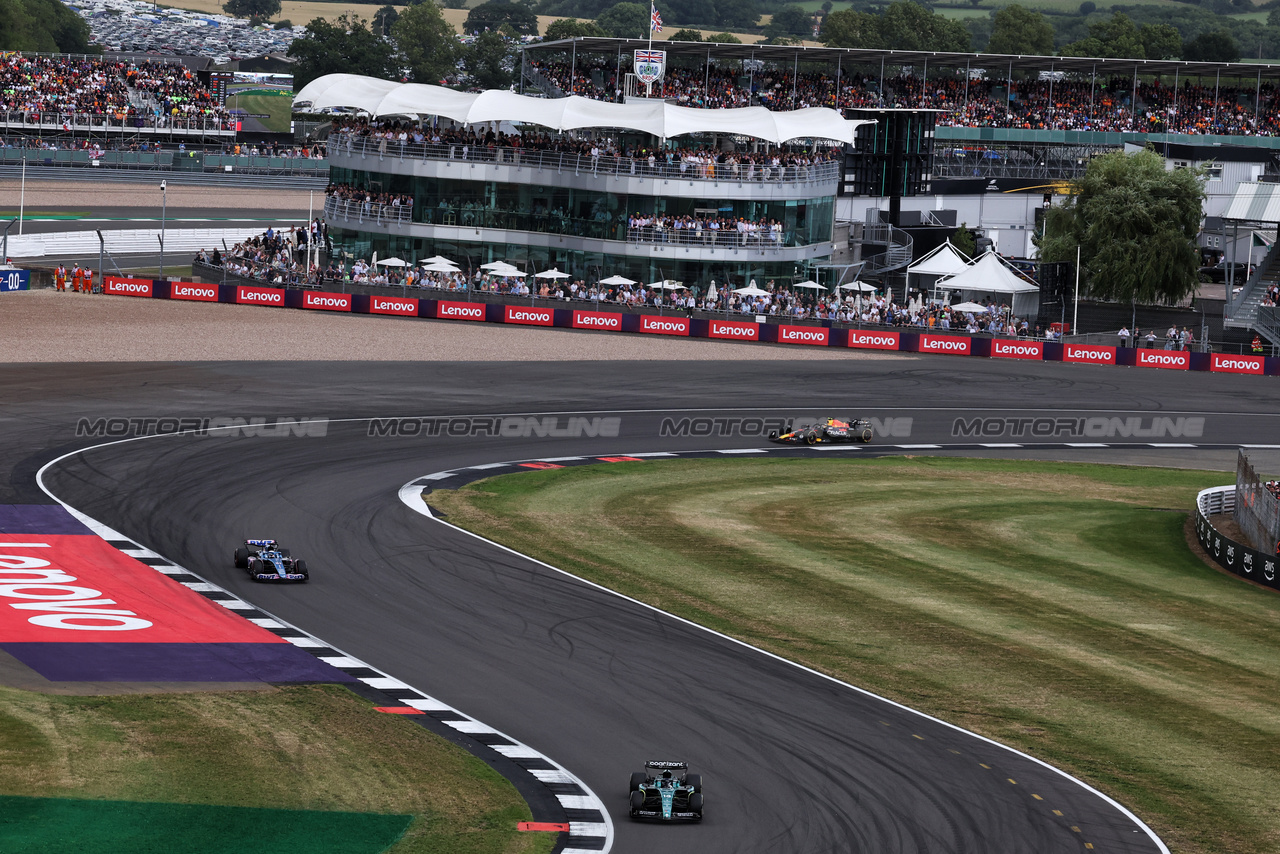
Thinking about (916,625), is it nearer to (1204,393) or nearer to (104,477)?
(104,477)

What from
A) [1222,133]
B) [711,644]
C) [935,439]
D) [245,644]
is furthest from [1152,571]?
[1222,133]

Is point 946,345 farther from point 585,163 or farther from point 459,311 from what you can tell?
point 459,311

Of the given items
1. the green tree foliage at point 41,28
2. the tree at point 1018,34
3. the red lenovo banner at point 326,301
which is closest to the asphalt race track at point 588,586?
the red lenovo banner at point 326,301

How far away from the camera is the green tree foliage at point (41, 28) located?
15412 centimetres

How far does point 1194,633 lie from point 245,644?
15650 millimetres

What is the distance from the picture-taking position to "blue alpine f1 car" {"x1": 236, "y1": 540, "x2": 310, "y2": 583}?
25406mm

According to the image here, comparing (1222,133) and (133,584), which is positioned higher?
(1222,133)

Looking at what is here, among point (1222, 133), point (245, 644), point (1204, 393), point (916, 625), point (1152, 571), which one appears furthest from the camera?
point (1222, 133)

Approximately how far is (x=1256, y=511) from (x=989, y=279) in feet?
121

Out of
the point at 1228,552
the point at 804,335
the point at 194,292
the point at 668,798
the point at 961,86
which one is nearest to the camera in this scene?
the point at 668,798

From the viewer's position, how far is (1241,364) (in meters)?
59.2

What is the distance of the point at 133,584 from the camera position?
24.8 m

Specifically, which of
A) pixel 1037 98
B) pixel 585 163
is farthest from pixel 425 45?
pixel 585 163

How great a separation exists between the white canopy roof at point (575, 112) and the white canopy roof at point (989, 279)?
321 inches
